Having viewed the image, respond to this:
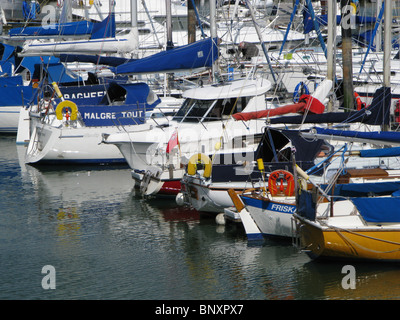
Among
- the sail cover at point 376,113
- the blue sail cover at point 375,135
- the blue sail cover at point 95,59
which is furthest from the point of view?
the blue sail cover at point 95,59

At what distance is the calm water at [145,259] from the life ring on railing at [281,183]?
1.11 meters

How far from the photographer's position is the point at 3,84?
32.6 meters

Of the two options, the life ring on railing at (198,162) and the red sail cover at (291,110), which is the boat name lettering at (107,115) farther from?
the life ring on railing at (198,162)

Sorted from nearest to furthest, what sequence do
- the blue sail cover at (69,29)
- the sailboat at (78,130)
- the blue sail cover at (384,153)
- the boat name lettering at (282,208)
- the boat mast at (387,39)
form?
the boat name lettering at (282,208), the blue sail cover at (384,153), the boat mast at (387,39), the sailboat at (78,130), the blue sail cover at (69,29)

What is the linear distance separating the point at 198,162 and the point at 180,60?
5.06 meters

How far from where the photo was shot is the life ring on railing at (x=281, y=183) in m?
14.9

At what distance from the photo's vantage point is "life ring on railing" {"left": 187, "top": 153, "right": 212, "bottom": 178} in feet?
54.2

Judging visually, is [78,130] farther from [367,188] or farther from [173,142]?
[367,188]

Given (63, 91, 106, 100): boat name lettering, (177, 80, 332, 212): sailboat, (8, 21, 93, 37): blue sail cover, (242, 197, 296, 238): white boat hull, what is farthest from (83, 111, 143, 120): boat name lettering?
(242, 197, 296, 238): white boat hull

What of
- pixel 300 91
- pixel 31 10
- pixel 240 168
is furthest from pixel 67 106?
pixel 31 10

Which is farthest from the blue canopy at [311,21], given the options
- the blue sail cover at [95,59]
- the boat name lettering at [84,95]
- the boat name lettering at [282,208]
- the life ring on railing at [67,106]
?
the boat name lettering at [282,208]

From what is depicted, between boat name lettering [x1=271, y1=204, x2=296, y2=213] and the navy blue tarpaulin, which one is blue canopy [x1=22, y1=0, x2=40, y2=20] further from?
boat name lettering [x1=271, y1=204, x2=296, y2=213]

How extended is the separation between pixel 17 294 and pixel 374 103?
374 inches

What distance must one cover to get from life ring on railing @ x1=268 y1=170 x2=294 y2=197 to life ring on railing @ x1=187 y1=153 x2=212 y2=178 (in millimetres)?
1922
